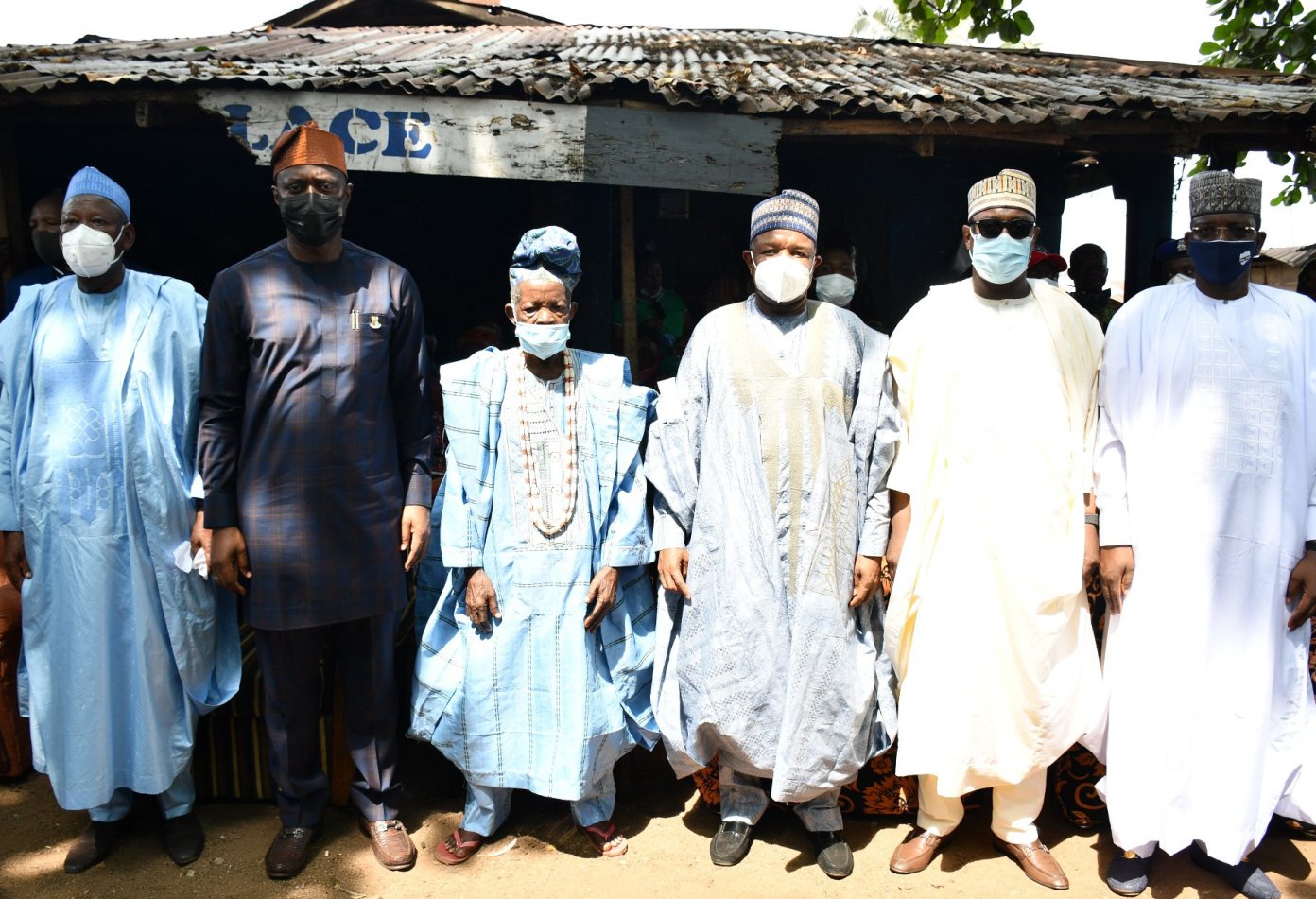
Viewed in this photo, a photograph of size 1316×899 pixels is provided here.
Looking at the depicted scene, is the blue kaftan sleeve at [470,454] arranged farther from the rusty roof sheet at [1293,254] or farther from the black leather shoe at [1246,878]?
the rusty roof sheet at [1293,254]

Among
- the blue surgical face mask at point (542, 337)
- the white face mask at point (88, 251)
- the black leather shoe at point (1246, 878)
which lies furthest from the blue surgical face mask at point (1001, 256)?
the white face mask at point (88, 251)

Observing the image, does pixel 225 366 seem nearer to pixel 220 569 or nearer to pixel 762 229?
pixel 220 569

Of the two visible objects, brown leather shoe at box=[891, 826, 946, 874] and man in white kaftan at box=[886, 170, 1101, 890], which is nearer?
man in white kaftan at box=[886, 170, 1101, 890]

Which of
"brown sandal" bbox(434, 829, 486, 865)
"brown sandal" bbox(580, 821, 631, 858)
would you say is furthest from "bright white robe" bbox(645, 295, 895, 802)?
"brown sandal" bbox(434, 829, 486, 865)

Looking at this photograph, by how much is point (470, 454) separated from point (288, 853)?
140 cm

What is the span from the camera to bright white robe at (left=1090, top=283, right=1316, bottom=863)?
297 cm

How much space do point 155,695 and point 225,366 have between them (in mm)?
1094

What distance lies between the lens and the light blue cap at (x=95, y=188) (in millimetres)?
3131

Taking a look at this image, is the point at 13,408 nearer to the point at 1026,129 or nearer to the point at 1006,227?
the point at 1006,227

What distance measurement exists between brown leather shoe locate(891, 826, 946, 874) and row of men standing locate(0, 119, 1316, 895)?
0.01m

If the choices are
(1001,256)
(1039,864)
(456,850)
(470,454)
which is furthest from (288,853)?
(1001,256)

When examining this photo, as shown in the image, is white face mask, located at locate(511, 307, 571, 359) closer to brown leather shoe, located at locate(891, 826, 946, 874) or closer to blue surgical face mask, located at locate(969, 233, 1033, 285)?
blue surgical face mask, located at locate(969, 233, 1033, 285)

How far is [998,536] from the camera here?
10.1 ft

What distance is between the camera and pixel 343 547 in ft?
10.1
